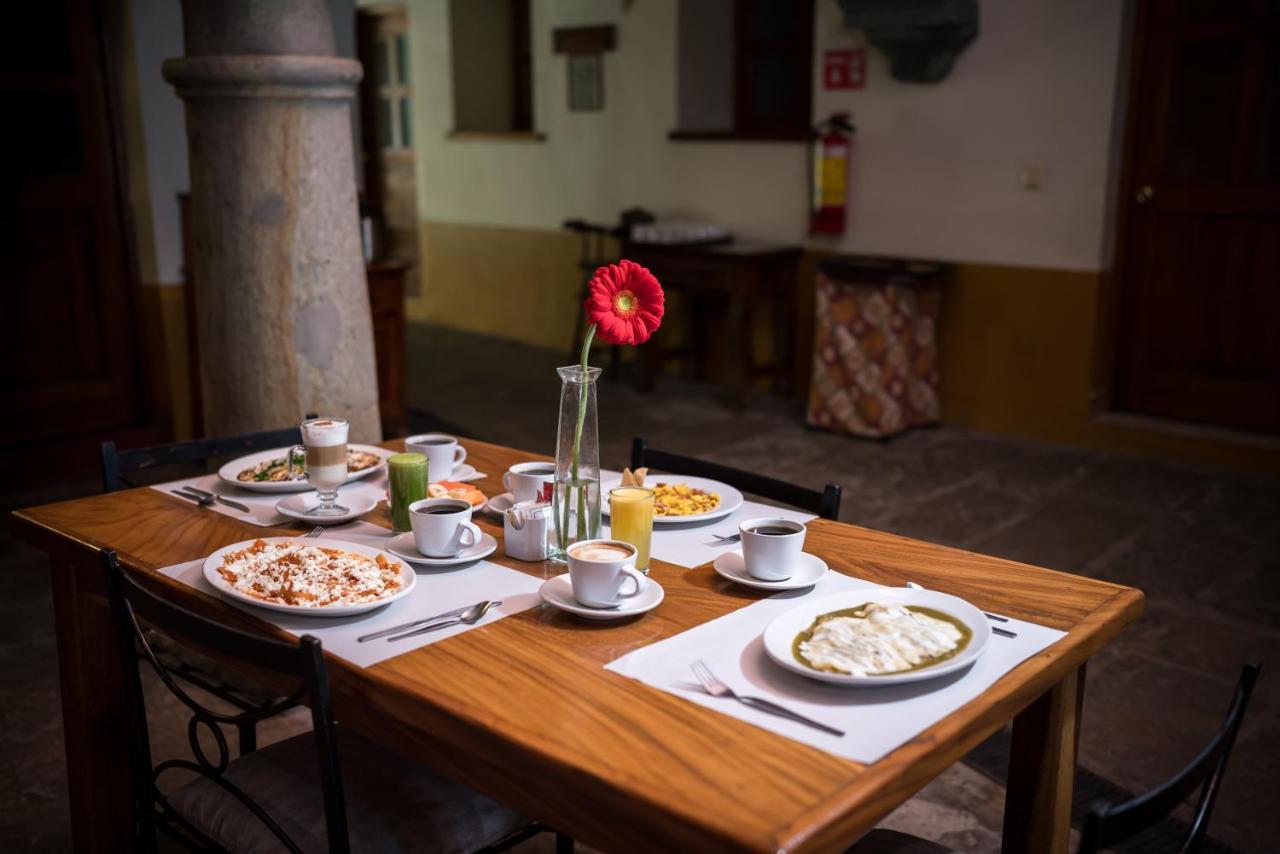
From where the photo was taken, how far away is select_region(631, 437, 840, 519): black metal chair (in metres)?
1.95

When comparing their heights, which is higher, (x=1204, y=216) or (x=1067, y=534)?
(x=1204, y=216)

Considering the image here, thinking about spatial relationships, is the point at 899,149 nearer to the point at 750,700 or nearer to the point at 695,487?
the point at 695,487

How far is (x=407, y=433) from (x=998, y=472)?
2.50 m

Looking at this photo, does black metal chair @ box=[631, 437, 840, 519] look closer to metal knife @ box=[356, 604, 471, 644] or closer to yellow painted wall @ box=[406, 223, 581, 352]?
metal knife @ box=[356, 604, 471, 644]

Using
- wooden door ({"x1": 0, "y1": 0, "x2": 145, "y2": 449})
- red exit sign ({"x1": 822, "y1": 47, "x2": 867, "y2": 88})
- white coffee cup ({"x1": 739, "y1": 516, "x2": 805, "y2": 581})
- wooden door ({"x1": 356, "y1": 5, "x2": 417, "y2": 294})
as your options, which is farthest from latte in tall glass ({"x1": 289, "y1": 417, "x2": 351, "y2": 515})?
wooden door ({"x1": 356, "y1": 5, "x2": 417, "y2": 294})

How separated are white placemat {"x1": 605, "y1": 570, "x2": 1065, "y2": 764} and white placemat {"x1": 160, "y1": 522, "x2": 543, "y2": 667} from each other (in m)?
0.25

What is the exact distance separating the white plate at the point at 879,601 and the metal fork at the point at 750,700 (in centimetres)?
6

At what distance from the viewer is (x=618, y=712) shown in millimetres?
1269

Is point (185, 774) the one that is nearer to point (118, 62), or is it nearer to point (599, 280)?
point (599, 280)

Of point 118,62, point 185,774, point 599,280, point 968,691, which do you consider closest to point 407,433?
point 118,62

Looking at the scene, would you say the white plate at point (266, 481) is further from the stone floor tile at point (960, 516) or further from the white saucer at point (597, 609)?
the stone floor tile at point (960, 516)

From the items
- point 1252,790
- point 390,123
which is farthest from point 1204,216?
point 390,123

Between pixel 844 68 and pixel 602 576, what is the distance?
454 centimetres

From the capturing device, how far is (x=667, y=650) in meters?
1.42
